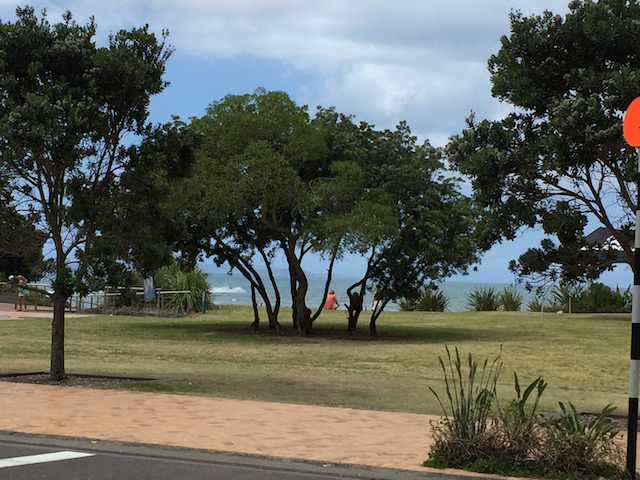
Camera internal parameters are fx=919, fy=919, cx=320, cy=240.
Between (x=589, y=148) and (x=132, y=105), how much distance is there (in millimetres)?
7701

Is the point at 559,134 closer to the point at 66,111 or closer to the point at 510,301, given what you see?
the point at 66,111

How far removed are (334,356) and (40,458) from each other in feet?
45.5

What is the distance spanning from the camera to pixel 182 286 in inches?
1615

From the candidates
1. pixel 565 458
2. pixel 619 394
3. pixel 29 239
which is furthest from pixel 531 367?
pixel 565 458

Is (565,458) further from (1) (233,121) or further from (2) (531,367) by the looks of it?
(1) (233,121)

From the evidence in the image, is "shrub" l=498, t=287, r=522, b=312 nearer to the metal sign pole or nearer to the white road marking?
the metal sign pole

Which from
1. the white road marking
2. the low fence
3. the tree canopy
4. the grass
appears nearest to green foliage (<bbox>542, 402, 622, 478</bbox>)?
the white road marking

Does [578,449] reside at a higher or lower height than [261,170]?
A: lower

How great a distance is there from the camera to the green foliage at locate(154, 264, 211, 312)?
4028 centimetres

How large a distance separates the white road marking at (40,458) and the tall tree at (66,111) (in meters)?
6.12

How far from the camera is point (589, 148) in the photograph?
1125cm

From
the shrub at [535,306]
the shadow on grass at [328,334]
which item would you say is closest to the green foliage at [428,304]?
the shrub at [535,306]

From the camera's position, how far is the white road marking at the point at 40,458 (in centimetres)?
830

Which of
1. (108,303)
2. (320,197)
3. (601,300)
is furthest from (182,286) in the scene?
(601,300)
